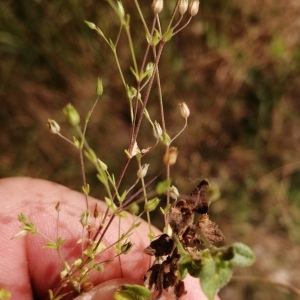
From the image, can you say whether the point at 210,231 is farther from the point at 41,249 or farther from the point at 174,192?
the point at 41,249

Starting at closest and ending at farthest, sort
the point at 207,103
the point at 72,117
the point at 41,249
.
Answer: the point at 72,117, the point at 41,249, the point at 207,103

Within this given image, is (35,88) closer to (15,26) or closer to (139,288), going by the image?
(15,26)

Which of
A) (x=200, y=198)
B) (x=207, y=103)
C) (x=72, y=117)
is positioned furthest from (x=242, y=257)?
(x=207, y=103)

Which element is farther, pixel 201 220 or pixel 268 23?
pixel 268 23

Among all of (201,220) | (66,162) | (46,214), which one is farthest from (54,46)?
(201,220)

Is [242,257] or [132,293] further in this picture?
[132,293]

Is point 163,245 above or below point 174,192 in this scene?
below
